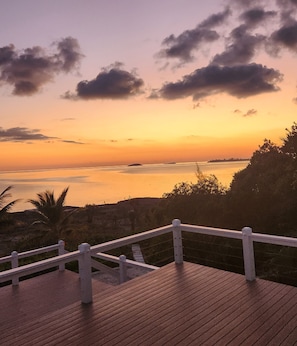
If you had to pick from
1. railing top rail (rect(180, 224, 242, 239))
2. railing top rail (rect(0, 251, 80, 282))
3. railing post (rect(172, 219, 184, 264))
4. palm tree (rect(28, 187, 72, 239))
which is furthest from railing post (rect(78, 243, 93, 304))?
palm tree (rect(28, 187, 72, 239))

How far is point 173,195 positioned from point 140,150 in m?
15.6

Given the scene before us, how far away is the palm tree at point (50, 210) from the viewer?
810 inches

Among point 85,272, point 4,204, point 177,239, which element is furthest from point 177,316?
point 4,204

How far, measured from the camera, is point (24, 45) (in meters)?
11.1

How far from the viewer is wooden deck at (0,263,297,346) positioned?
137 inches

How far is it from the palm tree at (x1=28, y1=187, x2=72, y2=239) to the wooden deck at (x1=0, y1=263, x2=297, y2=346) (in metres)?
16.3

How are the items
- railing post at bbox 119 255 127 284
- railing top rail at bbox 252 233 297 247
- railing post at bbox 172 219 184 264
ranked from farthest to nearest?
railing post at bbox 119 255 127 284
railing post at bbox 172 219 184 264
railing top rail at bbox 252 233 297 247

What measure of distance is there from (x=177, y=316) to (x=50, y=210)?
18.0m

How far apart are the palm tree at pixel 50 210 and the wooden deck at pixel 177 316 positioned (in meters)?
16.3

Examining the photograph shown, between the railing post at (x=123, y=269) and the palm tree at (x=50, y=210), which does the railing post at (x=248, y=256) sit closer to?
the railing post at (x=123, y=269)

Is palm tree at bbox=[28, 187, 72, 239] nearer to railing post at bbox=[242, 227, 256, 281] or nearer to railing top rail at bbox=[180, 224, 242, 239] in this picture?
railing top rail at bbox=[180, 224, 242, 239]

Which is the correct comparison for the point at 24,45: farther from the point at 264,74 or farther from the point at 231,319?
the point at 231,319

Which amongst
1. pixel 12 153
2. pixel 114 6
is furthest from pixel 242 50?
pixel 12 153

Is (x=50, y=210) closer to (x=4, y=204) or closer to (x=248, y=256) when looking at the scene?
(x=4, y=204)
